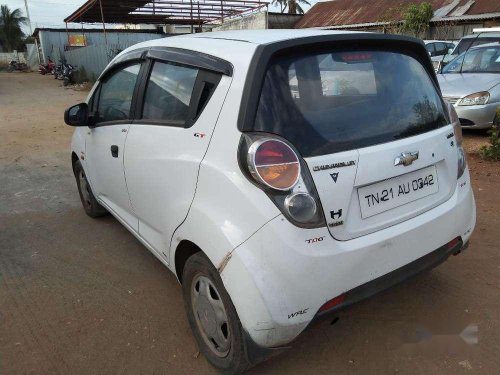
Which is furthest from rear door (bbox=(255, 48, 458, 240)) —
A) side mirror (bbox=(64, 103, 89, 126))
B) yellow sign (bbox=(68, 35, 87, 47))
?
yellow sign (bbox=(68, 35, 87, 47))

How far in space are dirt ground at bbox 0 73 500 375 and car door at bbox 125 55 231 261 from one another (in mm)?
512

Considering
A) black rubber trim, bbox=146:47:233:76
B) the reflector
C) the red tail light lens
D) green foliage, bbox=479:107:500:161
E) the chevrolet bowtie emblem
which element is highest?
black rubber trim, bbox=146:47:233:76

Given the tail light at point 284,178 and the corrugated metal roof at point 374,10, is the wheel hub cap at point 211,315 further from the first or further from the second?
the corrugated metal roof at point 374,10

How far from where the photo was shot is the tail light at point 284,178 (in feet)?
6.21

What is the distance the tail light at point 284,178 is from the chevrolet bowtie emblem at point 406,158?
1.69 ft

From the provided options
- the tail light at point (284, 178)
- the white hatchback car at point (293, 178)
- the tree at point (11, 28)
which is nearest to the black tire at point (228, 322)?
the white hatchback car at point (293, 178)

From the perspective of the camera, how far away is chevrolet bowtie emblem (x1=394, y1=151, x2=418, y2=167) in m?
2.14

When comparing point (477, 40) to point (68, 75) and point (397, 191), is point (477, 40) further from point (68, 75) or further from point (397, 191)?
point (68, 75)

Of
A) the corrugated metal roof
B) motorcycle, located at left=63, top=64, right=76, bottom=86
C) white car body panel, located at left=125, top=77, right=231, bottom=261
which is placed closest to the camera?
white car body panel, located at left=125, top=77, right=231, bottom=261

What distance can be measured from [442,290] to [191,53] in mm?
2278

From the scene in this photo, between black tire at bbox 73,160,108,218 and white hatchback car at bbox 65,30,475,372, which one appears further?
black tire at bbox 73,160,108,218

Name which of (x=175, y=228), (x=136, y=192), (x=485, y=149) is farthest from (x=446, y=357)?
(x=485, y=149)

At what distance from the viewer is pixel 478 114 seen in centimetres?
680

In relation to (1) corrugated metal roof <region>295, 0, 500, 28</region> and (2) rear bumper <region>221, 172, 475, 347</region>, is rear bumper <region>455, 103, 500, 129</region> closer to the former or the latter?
(2) rear bumper <region>221, 172, 475, 347</region>
